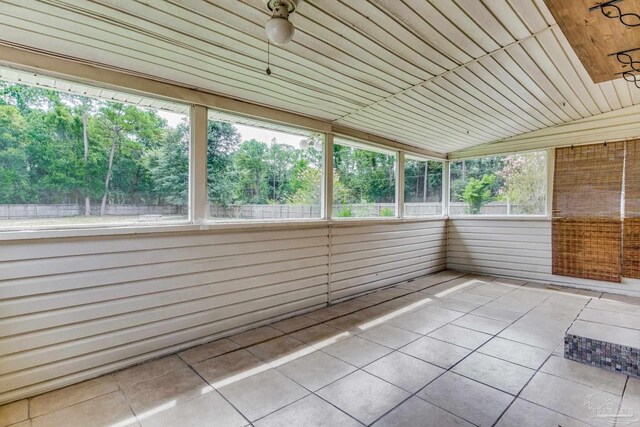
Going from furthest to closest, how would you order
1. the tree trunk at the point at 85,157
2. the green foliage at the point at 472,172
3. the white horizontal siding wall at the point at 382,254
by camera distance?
the green foliage at the point at 472,172 < the white horizontal siding wall at the point at 382,254 < the tree trunk at the point at 85,157

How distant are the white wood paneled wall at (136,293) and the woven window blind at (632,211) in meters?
→ 4.38

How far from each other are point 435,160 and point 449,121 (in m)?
1.93

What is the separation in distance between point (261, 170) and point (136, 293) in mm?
1750

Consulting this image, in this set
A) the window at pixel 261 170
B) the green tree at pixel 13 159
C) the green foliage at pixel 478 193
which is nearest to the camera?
the green tree at pixel 13 159

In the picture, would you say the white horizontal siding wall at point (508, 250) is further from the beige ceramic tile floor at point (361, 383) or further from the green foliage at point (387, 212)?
the beige ceramic tile floor at point (361, 383)

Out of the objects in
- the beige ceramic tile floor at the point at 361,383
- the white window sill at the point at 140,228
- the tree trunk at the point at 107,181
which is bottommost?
the beige ceramic tile floor at the point at 361,383

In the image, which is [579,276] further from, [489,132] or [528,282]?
[489,132]

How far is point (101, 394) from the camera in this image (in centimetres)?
238

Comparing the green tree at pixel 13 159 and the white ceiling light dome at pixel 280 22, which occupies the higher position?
the white ceiling light dome at pixel 280 22

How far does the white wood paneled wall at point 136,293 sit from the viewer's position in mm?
2348

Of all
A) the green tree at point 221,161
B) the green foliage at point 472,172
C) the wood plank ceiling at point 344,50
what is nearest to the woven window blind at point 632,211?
the wood plank ceiling at point 344,50

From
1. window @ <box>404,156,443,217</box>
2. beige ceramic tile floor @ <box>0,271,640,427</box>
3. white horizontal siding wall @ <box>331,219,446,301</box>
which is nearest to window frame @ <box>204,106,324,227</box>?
white horizontal siding wall @ <box>331,219,446,301</box>

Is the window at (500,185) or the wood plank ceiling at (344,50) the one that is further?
the window at (500,185)

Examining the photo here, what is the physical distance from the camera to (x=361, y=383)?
251 centimetres
